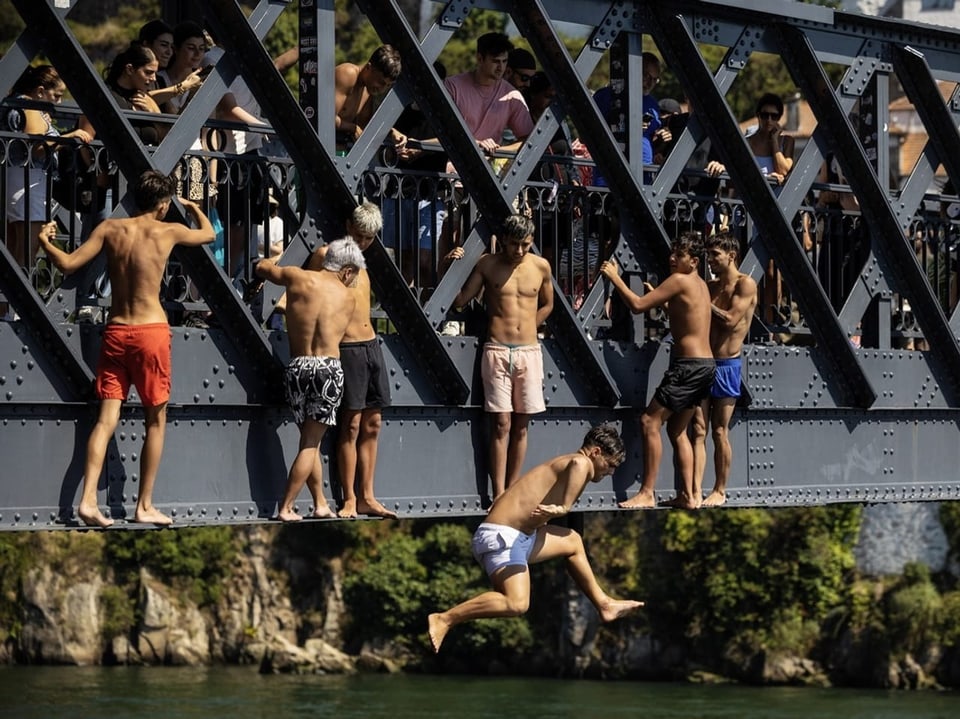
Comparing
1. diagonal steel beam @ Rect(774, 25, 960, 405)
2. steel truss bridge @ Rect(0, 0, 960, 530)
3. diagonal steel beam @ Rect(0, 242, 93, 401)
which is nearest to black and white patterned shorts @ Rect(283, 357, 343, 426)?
steel truss bridge @ Rect(0, 0, 960, 530)

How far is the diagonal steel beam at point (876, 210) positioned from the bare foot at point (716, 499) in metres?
2.21

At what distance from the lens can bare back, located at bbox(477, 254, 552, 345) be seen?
11188 millimetres

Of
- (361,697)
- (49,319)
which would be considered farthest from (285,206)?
(361,697)

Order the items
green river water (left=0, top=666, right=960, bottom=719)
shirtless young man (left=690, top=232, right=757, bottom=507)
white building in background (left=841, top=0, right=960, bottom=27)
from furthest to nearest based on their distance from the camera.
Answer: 1. white building in background (left=841, top=0, right=960, bottom=27)
2. green river water (left=0, top=666, right=960, bottom=719)
3. shirtless young man (left=690, top=232, right=757, bottom=507)

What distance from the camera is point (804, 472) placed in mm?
12953

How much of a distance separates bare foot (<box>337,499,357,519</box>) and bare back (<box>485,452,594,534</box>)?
0.95 meters

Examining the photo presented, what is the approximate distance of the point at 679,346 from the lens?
39.5 ft

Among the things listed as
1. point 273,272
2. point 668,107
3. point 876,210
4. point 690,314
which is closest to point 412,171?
point 273,272

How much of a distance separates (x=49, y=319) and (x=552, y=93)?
406 cm

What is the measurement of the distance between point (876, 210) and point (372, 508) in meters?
4.50

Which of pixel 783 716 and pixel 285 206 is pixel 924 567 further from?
pixel 285 206

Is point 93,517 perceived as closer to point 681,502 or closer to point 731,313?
point 681,502

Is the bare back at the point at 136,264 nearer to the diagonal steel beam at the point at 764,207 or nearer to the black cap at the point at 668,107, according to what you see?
the diagonal steel beam at the point at 764,207

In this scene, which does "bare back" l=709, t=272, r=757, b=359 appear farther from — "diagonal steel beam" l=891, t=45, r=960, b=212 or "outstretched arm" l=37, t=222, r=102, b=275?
"outstretched arm" l=37, t=222, r=102, b=275
